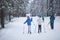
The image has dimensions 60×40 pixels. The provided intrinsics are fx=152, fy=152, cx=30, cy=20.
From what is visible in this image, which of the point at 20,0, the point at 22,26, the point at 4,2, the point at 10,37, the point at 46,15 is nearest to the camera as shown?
the point at 10,37

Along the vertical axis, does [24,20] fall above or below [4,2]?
below

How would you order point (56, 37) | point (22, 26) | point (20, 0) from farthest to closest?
point (20, 0)
point (22, 26)
point (56, 37)

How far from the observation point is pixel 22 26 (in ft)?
11.2

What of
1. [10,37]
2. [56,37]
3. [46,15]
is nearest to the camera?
[56,37]

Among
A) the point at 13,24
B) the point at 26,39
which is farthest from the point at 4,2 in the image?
the point at 26,39

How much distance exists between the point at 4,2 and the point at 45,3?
111 centimetres

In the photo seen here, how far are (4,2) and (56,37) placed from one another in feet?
5.56

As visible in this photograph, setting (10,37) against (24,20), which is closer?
(10,37)

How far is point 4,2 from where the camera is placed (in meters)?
3.67

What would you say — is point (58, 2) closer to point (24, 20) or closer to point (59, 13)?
point (59, 13)

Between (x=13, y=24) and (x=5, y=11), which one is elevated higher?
(x=5, y=11)

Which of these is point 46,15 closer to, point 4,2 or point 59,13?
point 59,13

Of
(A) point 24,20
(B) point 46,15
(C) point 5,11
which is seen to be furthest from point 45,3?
(C) point 5,11

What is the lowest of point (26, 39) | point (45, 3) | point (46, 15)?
point (26, 39)
